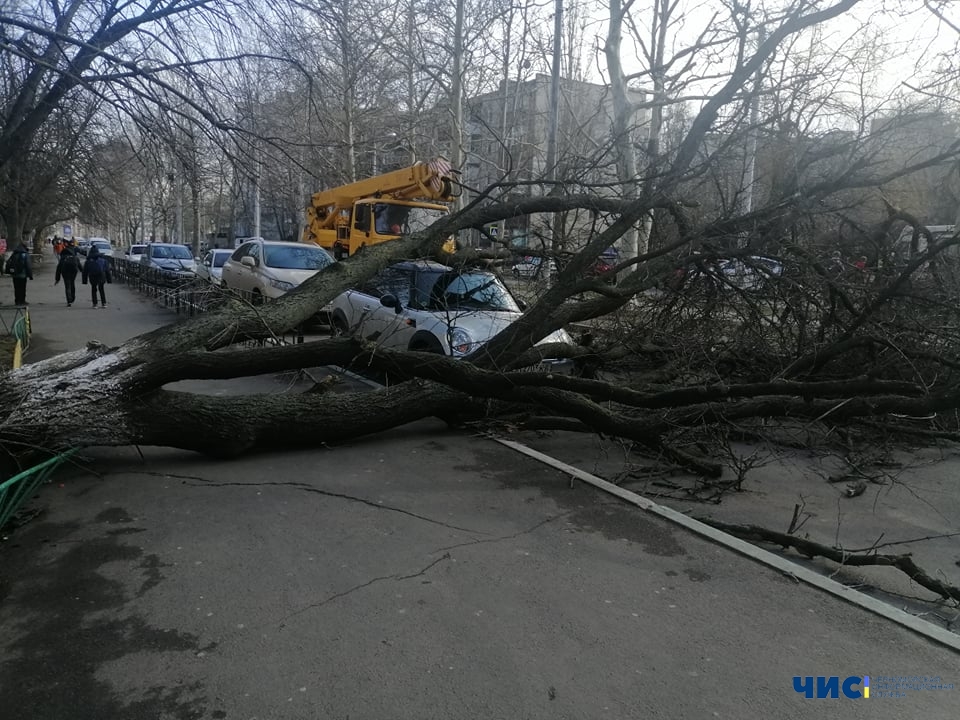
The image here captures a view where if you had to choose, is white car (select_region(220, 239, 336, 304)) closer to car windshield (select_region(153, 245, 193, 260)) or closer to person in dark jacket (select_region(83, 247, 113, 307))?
person in dark jacket (select_region(83, 247, 113, 307))

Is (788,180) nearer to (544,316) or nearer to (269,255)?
(544,316)

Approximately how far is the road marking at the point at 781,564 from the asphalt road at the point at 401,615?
0.25 ft

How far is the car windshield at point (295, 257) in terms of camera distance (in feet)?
46.7

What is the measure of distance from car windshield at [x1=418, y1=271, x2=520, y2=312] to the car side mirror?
0.38m

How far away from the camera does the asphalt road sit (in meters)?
2.82

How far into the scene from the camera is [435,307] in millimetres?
8797

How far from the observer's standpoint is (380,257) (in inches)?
312

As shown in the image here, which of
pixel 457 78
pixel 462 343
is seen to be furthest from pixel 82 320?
pixel 457 78

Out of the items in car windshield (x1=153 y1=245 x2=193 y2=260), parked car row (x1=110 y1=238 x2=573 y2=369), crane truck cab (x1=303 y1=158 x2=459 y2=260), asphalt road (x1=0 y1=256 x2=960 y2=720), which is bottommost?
asphalt road (x1=0 y1=256 x2=960 y2=720)

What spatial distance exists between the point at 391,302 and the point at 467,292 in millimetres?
1027

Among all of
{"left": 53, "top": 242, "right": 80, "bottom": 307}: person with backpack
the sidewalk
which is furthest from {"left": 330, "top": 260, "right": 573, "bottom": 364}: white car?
{"left": 53, "top": 242, "right": 80, "bottom": 307}: person with backpack

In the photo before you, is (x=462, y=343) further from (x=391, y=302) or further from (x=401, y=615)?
(x=401, y=615)

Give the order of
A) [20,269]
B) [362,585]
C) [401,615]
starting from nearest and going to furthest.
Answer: [401,615]
[362,585]
[20,269]

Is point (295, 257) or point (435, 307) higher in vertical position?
point (295, 257)
